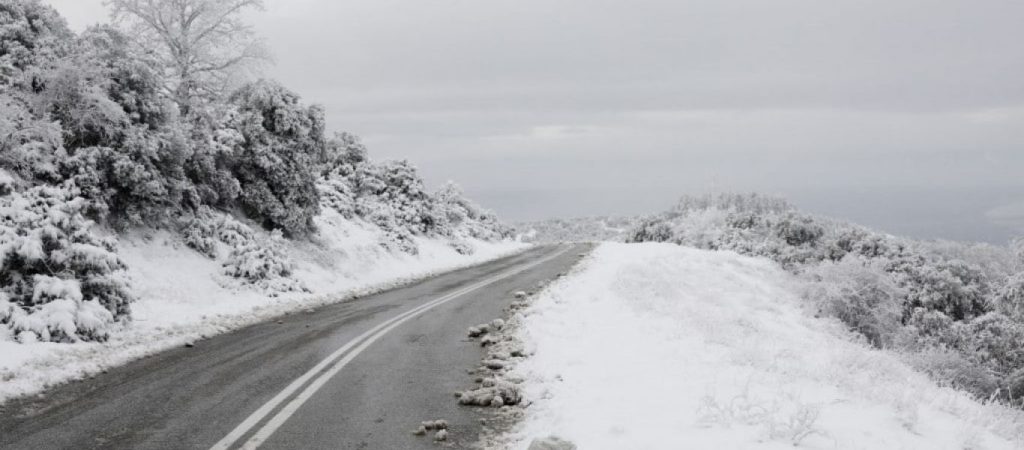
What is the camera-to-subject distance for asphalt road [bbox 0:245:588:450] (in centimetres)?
600

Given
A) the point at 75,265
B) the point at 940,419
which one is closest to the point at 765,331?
the point at 940,419

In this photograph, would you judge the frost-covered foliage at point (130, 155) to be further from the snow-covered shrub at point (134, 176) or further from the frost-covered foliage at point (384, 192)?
the frost-covered foliage at point (384, 192)

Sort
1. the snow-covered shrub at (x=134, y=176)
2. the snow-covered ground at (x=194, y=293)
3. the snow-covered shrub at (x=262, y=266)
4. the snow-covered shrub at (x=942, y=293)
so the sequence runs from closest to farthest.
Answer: the snow-covered ground at (x=194, y=293), the snow-covered shrub at (x=134, y=176), the snow-covered shrub at (x=262, y=266), the snow-covered shrub at (x=942, y=293)

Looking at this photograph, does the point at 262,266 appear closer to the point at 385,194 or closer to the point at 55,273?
the point at 55,273

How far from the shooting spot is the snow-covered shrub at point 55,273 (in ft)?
32.4

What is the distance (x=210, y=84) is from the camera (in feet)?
79.6

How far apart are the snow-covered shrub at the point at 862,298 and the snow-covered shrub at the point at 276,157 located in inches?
763

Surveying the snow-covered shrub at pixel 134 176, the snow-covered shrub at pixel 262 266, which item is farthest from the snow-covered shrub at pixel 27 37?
the snow-covered shrub at pixel 262 266

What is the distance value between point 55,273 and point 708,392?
10.9 meters

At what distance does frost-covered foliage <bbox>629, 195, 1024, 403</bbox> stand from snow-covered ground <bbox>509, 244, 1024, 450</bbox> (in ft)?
24.0

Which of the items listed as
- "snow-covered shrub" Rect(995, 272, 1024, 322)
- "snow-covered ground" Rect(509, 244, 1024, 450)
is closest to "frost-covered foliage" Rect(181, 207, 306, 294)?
"snow-covered ground" Rect(509, 244, 1024, 450)

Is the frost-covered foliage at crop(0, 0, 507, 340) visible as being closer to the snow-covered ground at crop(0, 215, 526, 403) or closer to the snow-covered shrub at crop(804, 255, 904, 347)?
the snow-covered ground at crop(0, 215, 526, 403)

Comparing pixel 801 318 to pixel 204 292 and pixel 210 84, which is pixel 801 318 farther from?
pixel 210 84

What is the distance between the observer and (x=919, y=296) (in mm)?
24484
